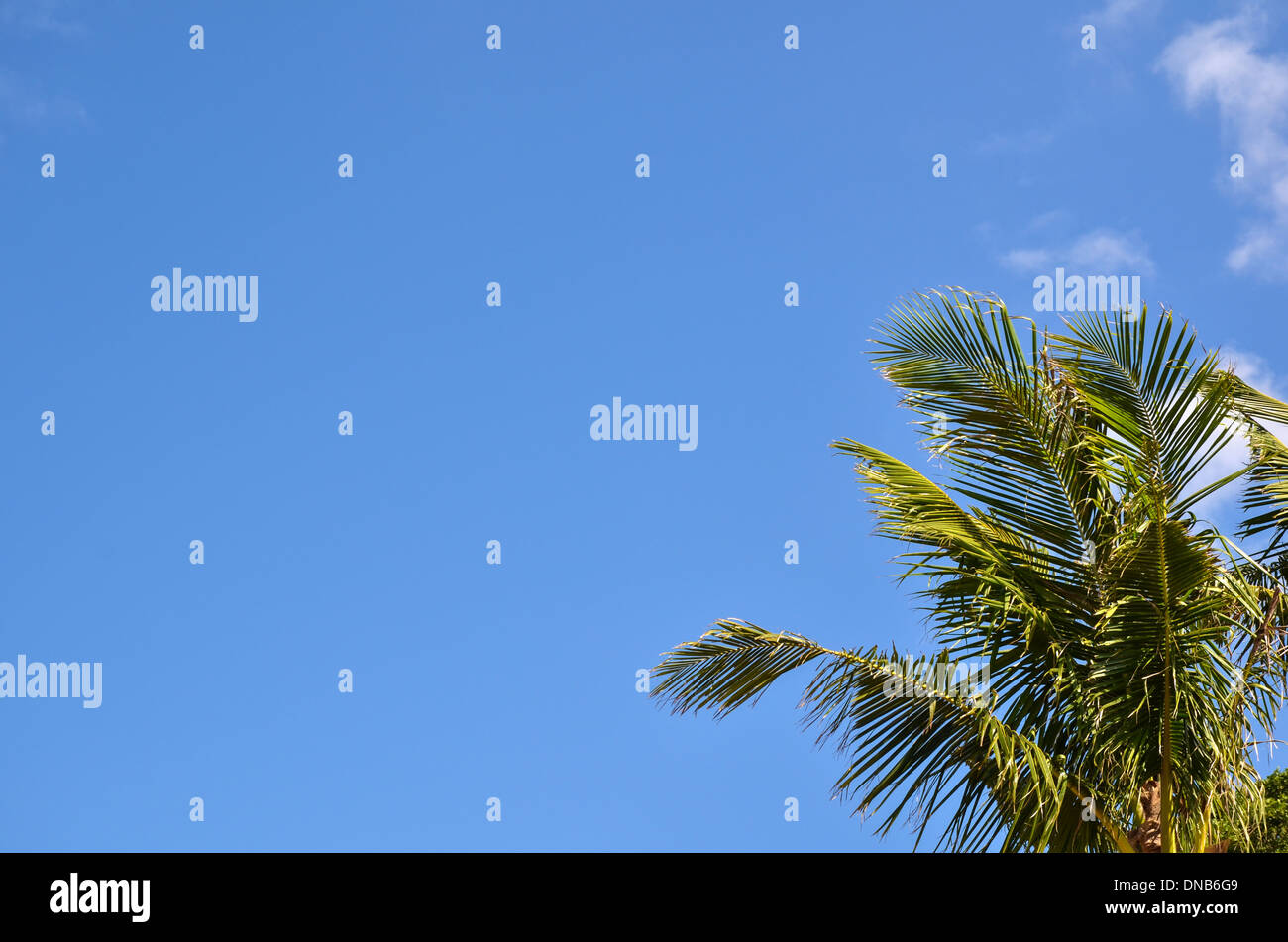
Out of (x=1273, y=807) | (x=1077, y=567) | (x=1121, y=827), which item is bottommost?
(x=1273, y=807)

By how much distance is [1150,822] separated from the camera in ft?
23.1

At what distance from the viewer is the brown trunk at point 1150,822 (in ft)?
22.9

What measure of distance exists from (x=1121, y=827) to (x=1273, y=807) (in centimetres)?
956

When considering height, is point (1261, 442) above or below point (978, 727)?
above

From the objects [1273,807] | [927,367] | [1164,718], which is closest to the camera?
[1164,718]

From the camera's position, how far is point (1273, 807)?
15.1 metres

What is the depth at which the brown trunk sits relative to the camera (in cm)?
698
